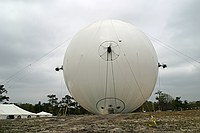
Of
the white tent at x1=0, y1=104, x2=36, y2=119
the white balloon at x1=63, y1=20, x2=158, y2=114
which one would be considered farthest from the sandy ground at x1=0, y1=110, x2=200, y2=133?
the white tent at x1=0, y1=104, x2=36, y2=119

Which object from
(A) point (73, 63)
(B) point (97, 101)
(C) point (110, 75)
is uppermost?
(A) point (73, 63)

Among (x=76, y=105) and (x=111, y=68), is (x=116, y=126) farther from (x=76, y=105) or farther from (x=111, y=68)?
(x=76, y=105)

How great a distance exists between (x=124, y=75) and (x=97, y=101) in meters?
2.24

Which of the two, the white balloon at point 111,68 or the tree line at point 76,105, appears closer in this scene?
the white balloon at point 111,68

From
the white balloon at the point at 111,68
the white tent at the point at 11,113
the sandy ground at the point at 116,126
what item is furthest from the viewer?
the white tent at the point at 11,113

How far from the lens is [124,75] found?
13344mm

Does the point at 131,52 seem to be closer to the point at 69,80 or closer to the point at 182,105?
the point at 69,80

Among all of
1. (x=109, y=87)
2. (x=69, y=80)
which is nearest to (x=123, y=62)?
(x=109, y=87)

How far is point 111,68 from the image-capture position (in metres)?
13.2

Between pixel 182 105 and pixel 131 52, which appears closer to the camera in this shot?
pixel 131 52

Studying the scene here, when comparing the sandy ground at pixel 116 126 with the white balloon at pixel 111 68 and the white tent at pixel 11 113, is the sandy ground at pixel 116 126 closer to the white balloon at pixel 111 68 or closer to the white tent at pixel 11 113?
the white balloon at pixel 111 68

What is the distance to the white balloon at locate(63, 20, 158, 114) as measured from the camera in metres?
13.4

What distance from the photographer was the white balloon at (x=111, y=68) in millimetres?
13367

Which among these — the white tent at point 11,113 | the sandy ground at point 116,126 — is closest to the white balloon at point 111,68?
the sandy ground at point 116,126
